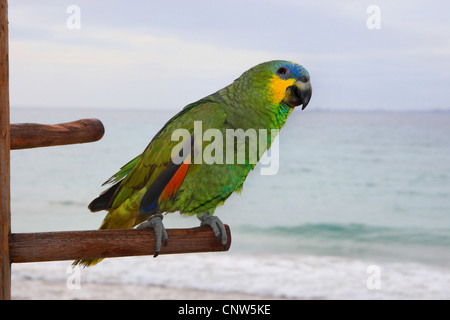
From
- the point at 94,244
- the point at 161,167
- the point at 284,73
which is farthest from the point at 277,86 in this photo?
the point at 94,244

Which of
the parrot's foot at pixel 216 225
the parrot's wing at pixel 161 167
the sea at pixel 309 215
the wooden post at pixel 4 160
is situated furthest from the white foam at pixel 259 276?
the wooden post at pixel 4 160

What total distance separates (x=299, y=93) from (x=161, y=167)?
1.40 feet

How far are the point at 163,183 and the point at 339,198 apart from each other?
22.1 feet

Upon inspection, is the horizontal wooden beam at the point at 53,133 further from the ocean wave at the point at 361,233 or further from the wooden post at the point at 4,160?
the ocean wave at the point at 361,233

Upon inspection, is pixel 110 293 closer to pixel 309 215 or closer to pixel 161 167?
pixel 161 167

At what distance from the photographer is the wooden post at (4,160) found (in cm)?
106

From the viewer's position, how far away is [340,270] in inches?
186

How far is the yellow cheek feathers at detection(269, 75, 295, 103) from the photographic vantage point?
1417mm

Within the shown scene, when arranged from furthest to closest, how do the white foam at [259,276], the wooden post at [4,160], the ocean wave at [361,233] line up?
the ocean wave at [361,233], the white foam at [259,276], the wooden post at [4,160]

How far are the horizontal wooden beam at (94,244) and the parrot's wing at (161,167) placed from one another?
0.41ft
